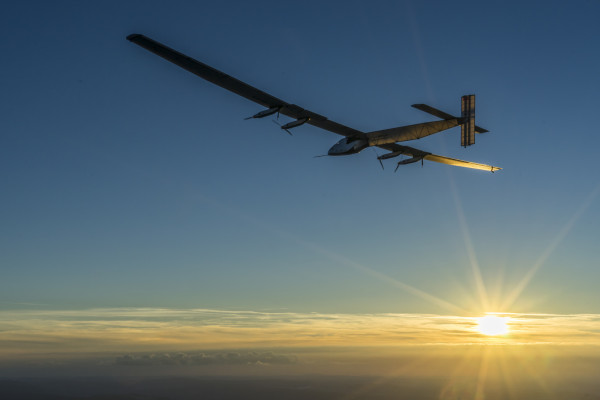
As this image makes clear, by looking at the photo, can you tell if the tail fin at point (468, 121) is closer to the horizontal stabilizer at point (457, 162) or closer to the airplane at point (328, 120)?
the airplane at point (328, 120)

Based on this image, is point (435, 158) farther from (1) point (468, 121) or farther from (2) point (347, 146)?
(2) point (347, 146)

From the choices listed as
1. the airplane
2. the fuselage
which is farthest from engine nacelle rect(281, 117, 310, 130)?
the fuselage

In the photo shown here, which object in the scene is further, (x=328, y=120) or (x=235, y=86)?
(x=328, y=120)

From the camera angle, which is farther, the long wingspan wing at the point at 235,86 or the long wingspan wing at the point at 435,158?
the long wingspan wing at the point at 435,158

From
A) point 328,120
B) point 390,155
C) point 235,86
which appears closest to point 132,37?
point 235,86

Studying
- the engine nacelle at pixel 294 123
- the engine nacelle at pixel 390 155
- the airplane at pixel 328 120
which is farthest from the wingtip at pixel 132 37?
the engine nacelle at pixel 390 155
